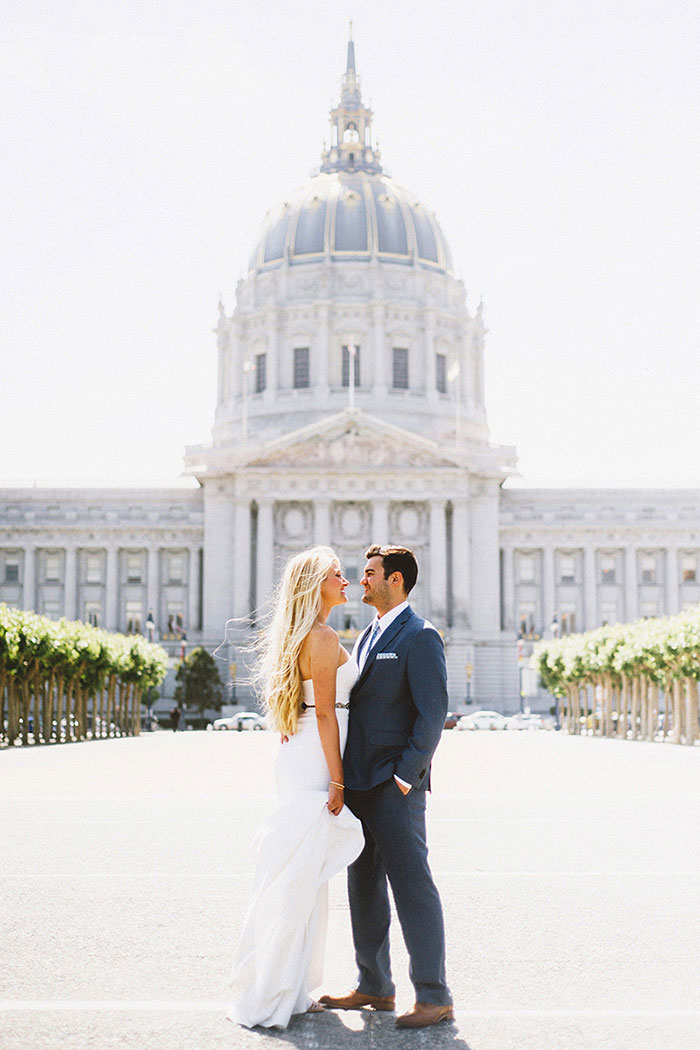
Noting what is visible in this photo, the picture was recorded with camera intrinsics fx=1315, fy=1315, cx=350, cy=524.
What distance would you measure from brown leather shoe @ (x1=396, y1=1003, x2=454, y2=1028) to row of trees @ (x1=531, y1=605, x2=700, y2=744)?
121 feet

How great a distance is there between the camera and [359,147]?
121812mm

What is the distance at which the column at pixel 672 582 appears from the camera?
9462 cm

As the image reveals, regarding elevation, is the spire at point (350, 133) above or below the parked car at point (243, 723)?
above

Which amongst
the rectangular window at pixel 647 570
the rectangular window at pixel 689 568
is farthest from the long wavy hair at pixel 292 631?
the rectangular window at pixel 689 568

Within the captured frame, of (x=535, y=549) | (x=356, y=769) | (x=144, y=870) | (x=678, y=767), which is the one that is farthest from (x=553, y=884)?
(x=535, y=549)

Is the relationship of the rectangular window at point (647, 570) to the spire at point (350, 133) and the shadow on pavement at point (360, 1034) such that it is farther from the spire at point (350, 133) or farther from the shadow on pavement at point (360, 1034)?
the shadow on pavement at point (360, 1034)

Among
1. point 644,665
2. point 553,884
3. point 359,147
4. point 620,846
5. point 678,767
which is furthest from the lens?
point 359,147

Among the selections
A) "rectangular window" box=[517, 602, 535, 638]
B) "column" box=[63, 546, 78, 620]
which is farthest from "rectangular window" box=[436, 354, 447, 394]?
"column" box=[63, 546, 78, 620]

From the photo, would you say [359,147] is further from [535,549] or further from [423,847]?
[423,847]

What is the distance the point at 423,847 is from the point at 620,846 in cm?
706

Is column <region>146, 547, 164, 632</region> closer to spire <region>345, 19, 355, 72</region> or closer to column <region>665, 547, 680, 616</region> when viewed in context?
column <region>665, 547, 680, 616</region>

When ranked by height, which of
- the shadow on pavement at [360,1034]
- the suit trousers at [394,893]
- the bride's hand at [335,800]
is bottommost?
the shadow on pavement at [360,1034]

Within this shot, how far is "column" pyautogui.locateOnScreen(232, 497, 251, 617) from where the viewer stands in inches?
3526

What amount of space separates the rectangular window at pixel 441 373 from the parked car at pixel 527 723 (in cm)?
3947
